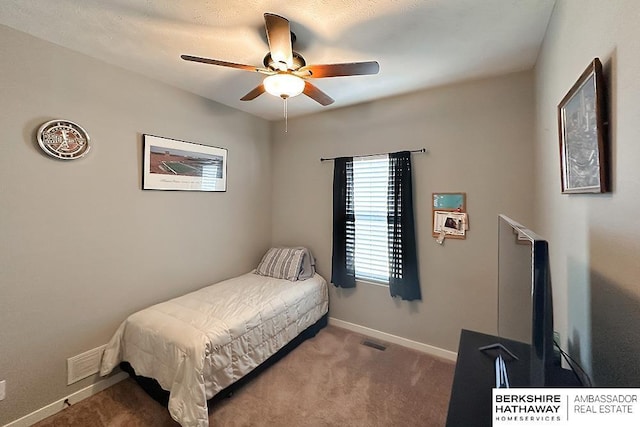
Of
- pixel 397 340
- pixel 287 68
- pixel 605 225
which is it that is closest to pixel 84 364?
pixel 287 68

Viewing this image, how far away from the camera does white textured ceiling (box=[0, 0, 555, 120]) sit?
1.46m

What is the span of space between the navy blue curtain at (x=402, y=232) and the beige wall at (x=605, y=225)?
1.20m

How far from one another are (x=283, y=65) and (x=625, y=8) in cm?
144

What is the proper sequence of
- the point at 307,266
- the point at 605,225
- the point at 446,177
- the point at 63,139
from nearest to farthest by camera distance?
1. the point at 605,225
2. the point at 63,139
3. the point at 446,177
4. the point at 307,266

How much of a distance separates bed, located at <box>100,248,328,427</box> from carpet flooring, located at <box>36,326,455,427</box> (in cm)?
19

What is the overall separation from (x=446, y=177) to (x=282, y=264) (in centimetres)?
195

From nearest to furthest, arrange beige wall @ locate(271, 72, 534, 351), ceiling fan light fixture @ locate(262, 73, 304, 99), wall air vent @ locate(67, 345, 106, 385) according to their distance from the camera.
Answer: ceiling fan light fixture @ locate(262, 73, 304, 99), wall air vent @ locate(67, 345, 106, 385), beige wall @ locate(271, 72, 534, 351)

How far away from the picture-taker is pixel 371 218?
2867mm

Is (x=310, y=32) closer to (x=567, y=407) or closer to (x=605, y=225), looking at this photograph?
(x=605, y=225)

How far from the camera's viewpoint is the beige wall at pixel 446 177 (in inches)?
86.3

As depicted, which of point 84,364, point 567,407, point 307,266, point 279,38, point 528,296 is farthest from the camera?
point 307,266

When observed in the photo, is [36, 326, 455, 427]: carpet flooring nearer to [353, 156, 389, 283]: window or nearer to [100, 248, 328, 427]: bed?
[100, 248, 328, 427]: bed

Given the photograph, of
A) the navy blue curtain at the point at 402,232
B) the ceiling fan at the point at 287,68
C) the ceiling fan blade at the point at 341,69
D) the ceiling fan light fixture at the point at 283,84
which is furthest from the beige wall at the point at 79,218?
the navy blue curtain at the point at 402,232

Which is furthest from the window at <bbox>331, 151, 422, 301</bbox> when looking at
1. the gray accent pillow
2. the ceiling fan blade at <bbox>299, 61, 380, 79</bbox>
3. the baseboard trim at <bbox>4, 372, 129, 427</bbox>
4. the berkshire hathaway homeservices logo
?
the baseboard trim at <bbox>4, 372, 129, 427</bbox>
